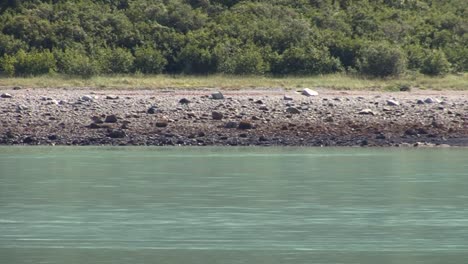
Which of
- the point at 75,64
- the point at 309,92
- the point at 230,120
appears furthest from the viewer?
→ the point at 75,64

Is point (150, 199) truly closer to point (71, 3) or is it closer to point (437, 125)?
point (437, 125)

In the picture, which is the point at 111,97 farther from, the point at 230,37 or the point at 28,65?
the point at 230,37

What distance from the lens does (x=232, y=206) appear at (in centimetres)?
1827

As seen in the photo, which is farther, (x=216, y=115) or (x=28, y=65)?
(x=28, y=65)

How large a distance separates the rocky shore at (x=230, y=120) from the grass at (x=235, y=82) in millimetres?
2679

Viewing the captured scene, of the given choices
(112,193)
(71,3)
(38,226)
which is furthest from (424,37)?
(38,226)

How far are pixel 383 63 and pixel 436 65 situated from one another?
2.03 metres

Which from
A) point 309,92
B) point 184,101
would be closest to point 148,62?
point 309,92

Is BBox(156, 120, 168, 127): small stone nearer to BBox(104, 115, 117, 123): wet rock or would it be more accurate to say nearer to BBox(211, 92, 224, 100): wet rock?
BBox(104, 115, 117, 123): wet rock

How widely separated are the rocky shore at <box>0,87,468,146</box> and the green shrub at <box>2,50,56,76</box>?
5.57m

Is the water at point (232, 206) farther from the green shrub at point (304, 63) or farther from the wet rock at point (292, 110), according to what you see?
the green shrub at point (304, 63)

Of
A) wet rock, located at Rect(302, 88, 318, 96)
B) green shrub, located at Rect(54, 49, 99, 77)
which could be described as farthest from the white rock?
wet rock, located at Rect(302, 88, 318, 96)

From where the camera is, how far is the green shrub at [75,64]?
38.1 m

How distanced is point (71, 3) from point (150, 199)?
1135 inches
